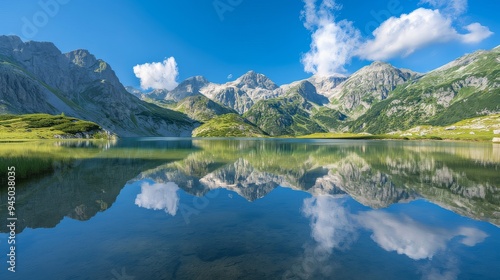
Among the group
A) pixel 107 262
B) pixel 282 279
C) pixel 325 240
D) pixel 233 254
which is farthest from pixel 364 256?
pixel 107 262

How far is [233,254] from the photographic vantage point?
53.0ft

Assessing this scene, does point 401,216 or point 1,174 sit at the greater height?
point 1,174

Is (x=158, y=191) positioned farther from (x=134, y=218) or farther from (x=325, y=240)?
(x=325, y=240)

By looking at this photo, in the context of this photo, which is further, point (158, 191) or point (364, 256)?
point (158, 191)

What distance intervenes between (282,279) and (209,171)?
129ft

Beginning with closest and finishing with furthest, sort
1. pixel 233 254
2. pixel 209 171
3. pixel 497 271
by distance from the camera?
pixel 497 271, pixel 233 254, pixel 209 171

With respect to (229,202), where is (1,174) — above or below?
above

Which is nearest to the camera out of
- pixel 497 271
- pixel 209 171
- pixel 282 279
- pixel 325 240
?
pixel 282 279

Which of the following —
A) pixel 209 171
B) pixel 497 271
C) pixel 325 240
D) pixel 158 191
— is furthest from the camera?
pixel 209 171

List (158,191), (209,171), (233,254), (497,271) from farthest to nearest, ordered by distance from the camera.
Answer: (209,171), (158,191), (233,254), (497,271)

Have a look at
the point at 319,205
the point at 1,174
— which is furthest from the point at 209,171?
the point at 1,174

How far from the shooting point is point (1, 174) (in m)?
36.9

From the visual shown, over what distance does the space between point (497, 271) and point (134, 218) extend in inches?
1043

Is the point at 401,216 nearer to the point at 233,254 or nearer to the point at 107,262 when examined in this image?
the point at 233,254
